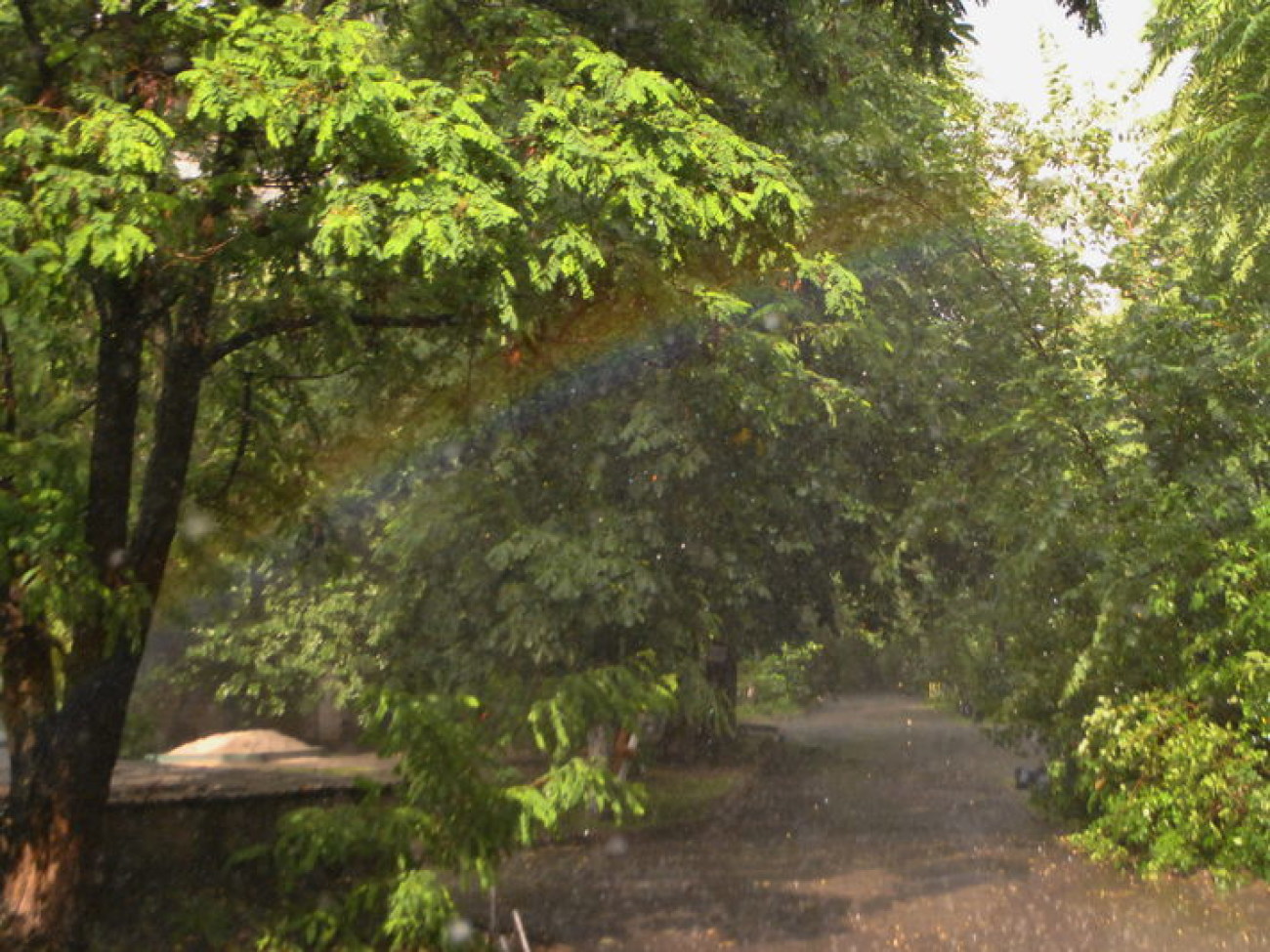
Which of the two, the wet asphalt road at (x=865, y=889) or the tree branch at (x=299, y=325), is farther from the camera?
the wet asphalt road at (x=865, y=889)

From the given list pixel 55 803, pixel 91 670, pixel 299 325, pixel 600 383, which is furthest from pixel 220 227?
pixel 600 383

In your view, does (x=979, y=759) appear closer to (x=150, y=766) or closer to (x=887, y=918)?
(x=887, y=918)

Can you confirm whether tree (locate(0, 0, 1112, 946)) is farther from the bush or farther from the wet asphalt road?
the bush

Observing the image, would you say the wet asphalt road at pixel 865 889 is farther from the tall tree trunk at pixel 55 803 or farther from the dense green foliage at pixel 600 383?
the tall tree trunk at pixel 55 803

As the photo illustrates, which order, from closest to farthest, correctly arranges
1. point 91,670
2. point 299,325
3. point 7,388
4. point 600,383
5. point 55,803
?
1. point 55,803
2. point 91,670
3. point 7,388
4. point 299,325
5. point 600,383

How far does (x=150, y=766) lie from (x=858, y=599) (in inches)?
580

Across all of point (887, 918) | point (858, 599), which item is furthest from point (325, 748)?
point (887, 918)

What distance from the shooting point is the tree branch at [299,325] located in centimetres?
1022

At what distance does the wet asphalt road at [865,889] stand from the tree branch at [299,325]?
6.37m

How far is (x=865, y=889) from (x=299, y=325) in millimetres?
9667

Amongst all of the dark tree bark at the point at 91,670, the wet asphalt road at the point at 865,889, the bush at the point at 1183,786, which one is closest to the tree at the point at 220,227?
the dark tree bark at the point at 91,670

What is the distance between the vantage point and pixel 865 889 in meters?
15.1

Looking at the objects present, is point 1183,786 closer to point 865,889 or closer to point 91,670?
point 865,889

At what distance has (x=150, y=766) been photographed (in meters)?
Answer: 14.0
